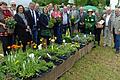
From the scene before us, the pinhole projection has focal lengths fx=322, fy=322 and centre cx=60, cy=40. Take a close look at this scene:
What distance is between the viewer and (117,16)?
12.5 m

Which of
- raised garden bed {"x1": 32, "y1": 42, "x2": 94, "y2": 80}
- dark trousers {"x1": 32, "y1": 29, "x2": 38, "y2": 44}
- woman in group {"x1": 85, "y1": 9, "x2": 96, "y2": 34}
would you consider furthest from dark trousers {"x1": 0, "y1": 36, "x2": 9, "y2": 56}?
woman in group {"x1": 85, "y1": 9, "x2": 96, "y2": 34}

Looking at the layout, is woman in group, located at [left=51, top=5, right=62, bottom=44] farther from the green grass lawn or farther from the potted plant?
the potted plant

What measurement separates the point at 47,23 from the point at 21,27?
5.28 ft

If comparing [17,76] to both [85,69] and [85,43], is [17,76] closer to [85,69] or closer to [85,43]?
[85,69]

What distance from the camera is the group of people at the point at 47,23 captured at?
9641mm

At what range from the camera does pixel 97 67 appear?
996 centimetres

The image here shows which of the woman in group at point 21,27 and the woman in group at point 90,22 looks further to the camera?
the woman in group at point 90,22

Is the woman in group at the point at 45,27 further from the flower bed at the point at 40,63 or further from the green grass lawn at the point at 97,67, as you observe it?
the green grass lawn at the point at 97,67

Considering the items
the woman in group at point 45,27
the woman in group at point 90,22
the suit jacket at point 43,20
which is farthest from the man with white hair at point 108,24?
the suit jacket at point 43,20

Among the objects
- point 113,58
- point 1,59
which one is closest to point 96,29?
point 113,58

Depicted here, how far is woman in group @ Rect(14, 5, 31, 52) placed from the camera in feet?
31.4

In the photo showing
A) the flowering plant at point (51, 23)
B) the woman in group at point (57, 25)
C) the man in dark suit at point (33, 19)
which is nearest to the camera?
the man in dark suit at point (33, 19)

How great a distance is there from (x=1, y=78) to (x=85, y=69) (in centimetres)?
405

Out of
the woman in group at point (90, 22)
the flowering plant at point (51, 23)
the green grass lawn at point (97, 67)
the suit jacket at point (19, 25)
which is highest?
the suit jacket at point (19, 25)
